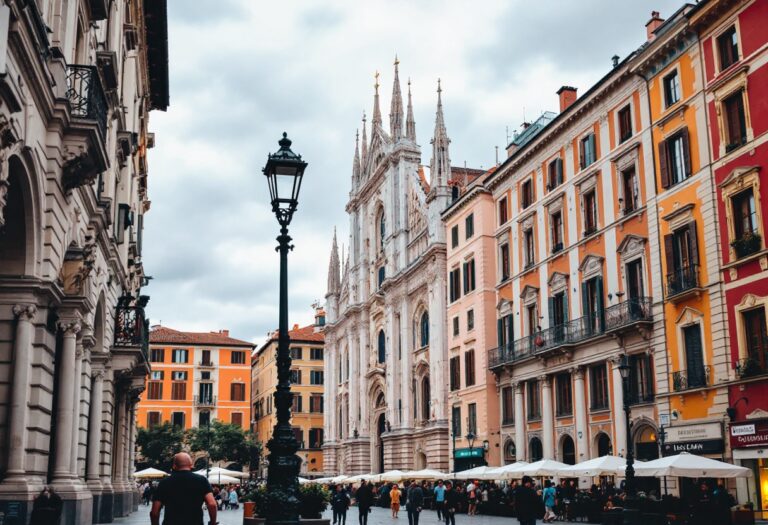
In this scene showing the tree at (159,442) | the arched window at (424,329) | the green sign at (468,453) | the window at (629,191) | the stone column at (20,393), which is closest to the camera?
the stone column at (20,393)

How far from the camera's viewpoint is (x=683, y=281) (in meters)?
30.6

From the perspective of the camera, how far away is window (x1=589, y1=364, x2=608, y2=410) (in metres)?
35.8

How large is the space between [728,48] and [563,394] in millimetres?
16552

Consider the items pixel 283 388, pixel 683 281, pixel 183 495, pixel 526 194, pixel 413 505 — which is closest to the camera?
pixel 183 495

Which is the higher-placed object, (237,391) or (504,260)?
(504,260)

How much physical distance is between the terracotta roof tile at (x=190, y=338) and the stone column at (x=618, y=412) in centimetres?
7397

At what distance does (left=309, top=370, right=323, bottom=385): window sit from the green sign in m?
52.3

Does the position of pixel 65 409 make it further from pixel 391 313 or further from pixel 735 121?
pixel 391 313

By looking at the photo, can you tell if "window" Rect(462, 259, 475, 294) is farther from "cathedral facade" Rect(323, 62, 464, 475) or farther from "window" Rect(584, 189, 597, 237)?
"window" Rect(584, 189, 597, 237)

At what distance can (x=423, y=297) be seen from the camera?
5928cm

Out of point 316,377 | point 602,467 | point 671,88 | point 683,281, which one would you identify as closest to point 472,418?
point 602,467

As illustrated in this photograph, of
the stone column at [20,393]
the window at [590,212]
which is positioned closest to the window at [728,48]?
the window at [590,212]

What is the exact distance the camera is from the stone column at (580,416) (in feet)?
120

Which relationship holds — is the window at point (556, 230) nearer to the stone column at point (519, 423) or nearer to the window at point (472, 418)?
the stone column at point (519, 423)
